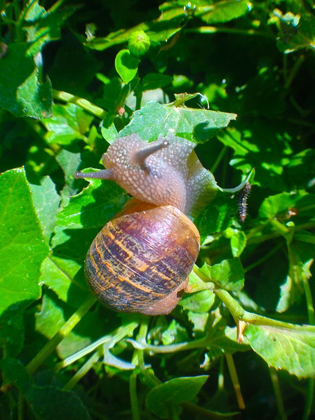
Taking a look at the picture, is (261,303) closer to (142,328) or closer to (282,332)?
(282,332)


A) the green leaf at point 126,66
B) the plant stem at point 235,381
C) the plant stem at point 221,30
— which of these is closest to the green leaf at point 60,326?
the plant stem at point 235,381

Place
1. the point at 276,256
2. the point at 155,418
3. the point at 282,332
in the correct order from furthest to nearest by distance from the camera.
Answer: the point at 276,256 < the point at 155,418 < the point at 282,332

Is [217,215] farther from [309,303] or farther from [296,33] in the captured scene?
[296,33]

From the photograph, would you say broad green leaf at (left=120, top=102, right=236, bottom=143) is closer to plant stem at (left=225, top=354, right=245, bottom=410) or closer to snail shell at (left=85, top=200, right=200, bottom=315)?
snail shell at (left=85, top=200, right=200, bottom=315)

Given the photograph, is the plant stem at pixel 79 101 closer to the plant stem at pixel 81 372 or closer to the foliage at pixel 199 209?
the foliage at pixel 199 209

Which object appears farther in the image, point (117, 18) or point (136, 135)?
point (117, 18)

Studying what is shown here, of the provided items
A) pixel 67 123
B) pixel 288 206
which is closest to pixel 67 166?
pixel 67 123

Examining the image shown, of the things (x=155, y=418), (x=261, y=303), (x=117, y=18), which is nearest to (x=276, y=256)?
(x=261, y=303)

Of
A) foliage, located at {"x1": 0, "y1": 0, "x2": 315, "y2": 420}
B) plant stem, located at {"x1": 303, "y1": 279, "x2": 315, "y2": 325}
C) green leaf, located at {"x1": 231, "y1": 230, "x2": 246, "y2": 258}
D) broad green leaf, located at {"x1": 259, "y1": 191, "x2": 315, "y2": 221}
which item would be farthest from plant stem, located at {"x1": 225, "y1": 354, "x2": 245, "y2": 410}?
broad green leaf, located at {"x1": 259, "y1": 191, "x2": 315, "y2": 221}
